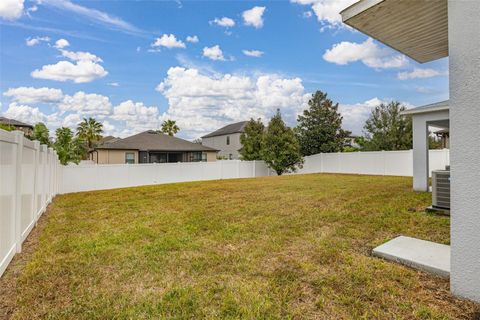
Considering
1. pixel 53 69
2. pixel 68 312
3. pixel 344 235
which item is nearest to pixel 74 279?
pixel 68 312

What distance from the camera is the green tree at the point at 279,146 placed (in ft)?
71.1

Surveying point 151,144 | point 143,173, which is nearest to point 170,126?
point 151,144

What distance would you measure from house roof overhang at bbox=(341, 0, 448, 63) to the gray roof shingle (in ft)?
74.4

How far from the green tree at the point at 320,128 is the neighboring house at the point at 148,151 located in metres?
9.37

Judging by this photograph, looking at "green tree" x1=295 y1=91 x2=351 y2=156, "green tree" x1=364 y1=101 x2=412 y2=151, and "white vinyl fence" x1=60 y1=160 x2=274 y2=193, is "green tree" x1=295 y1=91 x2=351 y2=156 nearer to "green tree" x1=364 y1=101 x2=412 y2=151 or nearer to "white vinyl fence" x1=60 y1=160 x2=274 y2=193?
"green tree" x1=364 y1=101 x2=412 y2=151

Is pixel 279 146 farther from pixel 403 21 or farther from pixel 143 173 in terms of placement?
pixel 403 21

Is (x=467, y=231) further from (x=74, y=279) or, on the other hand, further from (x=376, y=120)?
(x=376, y=120)

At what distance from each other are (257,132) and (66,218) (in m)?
19.1

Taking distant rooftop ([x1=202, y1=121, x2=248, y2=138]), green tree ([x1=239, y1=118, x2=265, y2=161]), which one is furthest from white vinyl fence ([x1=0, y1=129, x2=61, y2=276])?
distant rooftop ([x1=202, y1=121, x2=248, y2=138])

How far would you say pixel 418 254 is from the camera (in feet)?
11.5

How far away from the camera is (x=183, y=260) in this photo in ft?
12.1

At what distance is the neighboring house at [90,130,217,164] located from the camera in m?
23.8

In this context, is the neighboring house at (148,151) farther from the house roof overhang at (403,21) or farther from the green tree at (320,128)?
the house roof overhang at (403,21)

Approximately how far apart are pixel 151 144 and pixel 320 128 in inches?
639
